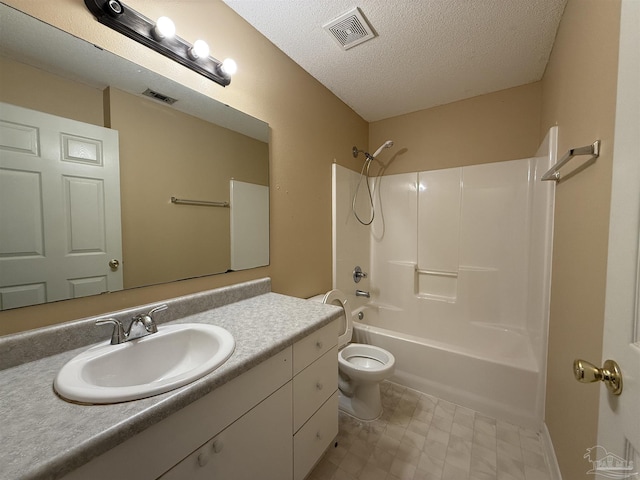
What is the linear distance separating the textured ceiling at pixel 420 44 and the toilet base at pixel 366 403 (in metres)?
2.15

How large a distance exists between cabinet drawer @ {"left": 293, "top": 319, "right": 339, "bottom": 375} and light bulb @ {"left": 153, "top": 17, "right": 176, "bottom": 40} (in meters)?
1.35

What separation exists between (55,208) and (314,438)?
136cm

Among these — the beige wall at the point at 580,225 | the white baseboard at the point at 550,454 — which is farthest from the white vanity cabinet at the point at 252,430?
the white baseboard at the point at 550,454

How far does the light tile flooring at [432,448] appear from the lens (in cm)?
126

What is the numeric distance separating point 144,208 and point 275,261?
2.53 ft

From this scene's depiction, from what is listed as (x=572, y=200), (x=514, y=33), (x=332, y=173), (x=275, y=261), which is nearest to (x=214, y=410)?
(x=275, y=261)

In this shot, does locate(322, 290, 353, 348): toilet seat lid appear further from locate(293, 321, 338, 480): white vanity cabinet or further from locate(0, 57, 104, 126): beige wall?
locate(0, 57, 104, 126): beige wall

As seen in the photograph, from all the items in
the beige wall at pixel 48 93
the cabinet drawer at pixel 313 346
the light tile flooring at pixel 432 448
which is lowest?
the light tile flooring at pixel 432 448

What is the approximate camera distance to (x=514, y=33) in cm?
144

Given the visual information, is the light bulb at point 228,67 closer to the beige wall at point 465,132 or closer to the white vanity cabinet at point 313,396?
the white vanity cabinet at point 313,396

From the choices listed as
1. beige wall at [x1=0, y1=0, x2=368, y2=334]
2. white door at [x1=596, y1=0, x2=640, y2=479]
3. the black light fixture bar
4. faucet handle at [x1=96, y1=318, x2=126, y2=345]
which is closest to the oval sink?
faucet handle at [x1=96, y1=318, x2=126, y2=345]

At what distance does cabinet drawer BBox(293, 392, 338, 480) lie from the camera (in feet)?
3.42

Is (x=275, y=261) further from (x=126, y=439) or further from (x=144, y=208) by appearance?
(x=126, y=439)

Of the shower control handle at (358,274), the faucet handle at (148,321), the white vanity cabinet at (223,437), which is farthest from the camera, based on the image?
the shower control handle at (358,274)
